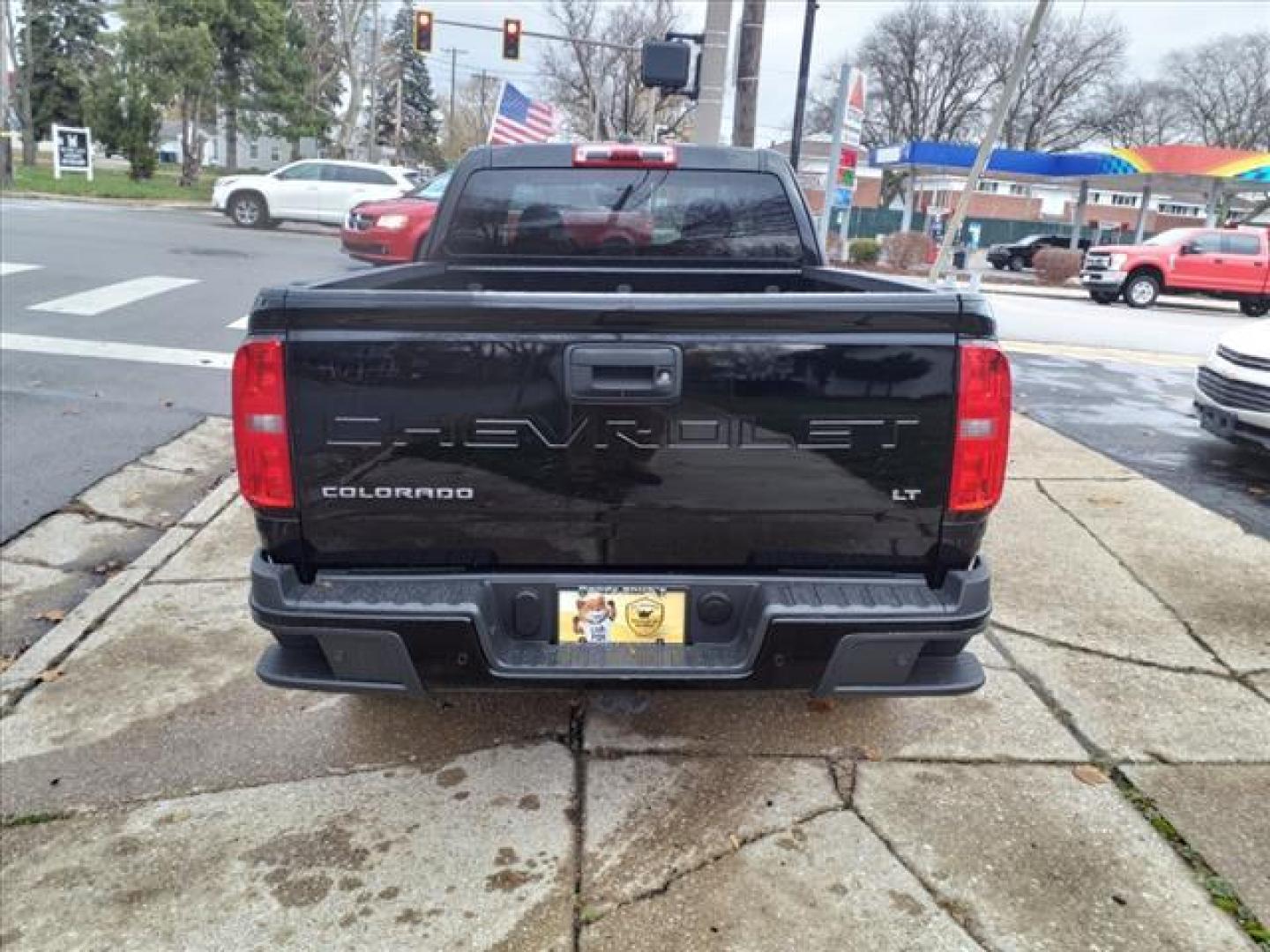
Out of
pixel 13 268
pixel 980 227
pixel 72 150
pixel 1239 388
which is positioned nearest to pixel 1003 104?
pixel 1239 388

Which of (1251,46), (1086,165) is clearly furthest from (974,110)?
(1086,165)

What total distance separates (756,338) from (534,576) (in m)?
0.87

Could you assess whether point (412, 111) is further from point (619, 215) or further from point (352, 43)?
point (619, 215)

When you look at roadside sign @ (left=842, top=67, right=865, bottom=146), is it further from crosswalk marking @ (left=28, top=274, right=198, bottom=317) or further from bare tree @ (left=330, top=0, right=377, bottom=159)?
bare tree @ (left=330, top=0, right=377, bottom=159)

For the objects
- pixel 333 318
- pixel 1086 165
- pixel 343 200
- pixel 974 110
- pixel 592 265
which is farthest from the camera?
pixel 974 110

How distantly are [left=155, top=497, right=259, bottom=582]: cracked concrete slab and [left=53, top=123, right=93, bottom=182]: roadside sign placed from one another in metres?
33.1

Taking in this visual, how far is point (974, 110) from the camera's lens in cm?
5597

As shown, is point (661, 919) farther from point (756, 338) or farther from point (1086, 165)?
point (1086, 165)

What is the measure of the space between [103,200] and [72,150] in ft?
23.7

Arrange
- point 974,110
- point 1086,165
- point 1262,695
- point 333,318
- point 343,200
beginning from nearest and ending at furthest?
point 333,318
point 1262,695
point 343,200
point 1086,165
point 974,110

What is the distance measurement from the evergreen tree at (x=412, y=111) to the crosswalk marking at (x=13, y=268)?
168 feet

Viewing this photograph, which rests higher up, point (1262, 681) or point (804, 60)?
point (804, 60)

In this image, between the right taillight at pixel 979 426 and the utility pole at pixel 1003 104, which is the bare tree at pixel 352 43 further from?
the right taillight at pixel 979 426

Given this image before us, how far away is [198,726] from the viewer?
344 cm
